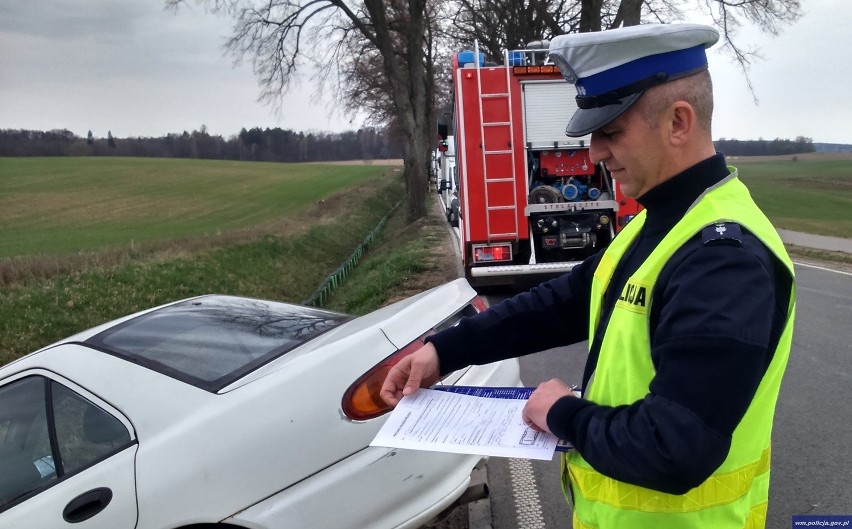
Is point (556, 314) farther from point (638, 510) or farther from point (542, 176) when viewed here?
point (542, 176)

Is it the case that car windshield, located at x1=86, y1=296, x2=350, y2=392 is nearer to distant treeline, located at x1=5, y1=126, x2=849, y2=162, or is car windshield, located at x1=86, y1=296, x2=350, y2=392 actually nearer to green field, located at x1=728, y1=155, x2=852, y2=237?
green field, located at x1=728, y1=155, x2=852, y2=237

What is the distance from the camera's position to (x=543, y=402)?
1.37 meters

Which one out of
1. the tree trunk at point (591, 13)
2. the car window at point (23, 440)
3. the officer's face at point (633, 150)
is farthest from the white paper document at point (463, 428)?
the tree trunk at point (591, 13)

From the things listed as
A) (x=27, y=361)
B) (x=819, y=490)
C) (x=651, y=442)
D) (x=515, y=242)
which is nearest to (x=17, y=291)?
(x=515, y=242)

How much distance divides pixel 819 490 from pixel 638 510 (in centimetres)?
310

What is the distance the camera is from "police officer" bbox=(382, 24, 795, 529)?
3.58 ft

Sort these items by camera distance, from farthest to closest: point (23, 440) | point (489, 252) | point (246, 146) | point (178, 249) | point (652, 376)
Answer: point (246, 146) → point (178, 249) → point (489, 252) → point (23, 440) → point (652, 376)

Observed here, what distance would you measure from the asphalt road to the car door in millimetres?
1778

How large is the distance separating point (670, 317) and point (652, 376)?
0.46 feet

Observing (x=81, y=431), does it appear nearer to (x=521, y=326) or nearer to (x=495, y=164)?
(x=521, y=326)

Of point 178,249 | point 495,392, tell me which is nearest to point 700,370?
point 495,392

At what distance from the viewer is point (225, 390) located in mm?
2730

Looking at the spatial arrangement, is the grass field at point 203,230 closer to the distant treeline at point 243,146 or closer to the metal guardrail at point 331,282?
the metal guardrail at point 331,282

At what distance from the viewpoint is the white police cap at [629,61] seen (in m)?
1.31
